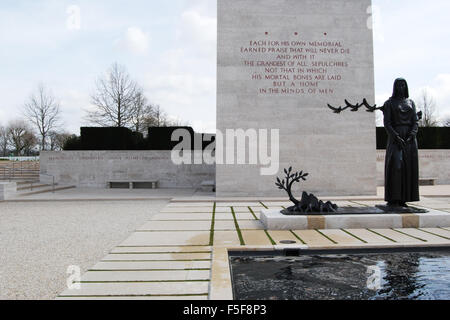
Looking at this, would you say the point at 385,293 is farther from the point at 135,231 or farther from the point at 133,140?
the point at 133,140

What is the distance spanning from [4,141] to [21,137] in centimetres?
881

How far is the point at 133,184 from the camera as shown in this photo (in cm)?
1675

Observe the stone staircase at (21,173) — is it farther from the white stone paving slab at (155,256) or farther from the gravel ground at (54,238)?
the white stone paving slab at (155,256)

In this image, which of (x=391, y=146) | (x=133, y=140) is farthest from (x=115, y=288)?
(x=133, y=140)

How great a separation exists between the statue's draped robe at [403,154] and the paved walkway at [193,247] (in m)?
0.85

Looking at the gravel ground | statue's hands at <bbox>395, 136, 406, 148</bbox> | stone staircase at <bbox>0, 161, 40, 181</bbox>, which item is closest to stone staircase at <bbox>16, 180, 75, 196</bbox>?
stone staircase at <bbox>0, 161, 40, 181</bbox>

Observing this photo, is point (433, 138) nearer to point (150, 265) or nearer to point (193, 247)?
point (193, 247)

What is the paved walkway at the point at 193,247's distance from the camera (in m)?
3.28

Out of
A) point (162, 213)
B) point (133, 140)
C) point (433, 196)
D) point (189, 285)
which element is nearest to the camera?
point (189, 285)

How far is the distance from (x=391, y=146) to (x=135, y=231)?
18.1 feet

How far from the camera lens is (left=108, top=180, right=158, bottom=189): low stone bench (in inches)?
647

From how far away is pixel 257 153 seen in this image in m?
11.7

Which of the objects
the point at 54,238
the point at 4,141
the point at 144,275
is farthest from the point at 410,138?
the point at 4,141

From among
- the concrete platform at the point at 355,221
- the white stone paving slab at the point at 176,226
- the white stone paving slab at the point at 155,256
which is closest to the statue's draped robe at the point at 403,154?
the concrete platform at the point at 355,221
